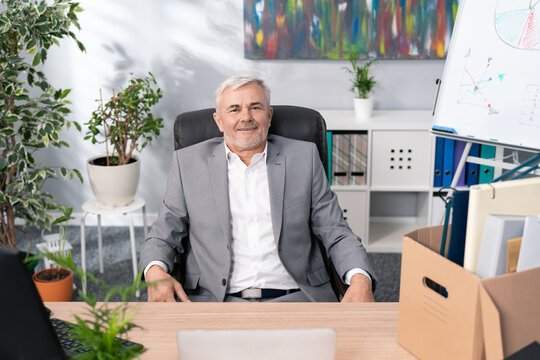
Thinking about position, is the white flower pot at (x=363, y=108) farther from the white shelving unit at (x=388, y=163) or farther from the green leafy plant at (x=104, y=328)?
the green leafy plant at (x=104, y=328)

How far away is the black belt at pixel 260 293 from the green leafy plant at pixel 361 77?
177 cm

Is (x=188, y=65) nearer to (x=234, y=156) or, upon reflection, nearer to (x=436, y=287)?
(x=234, y=156)

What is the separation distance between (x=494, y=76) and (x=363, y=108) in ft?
3.57

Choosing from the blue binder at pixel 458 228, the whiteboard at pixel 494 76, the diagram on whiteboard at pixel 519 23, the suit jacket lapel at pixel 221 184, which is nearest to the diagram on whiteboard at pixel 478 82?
the whiteboard at pixel 494 76

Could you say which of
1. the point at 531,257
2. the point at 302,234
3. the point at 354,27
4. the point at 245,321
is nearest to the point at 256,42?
the point at 354,27

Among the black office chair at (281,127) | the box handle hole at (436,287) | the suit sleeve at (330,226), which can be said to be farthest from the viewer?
the black office chair at (281,127)

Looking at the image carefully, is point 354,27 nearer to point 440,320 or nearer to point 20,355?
point 440,320

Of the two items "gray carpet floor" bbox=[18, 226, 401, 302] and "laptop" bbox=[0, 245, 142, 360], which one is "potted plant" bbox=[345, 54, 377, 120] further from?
"laptop" bbox=[0, 245, 142, 360]

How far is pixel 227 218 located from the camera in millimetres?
1839

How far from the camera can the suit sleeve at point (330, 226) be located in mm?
1721

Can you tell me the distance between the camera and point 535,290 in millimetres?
980

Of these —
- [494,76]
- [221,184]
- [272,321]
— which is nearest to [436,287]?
[272,321]

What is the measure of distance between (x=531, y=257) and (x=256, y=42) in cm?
266

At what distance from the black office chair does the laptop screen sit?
3.69 feet
